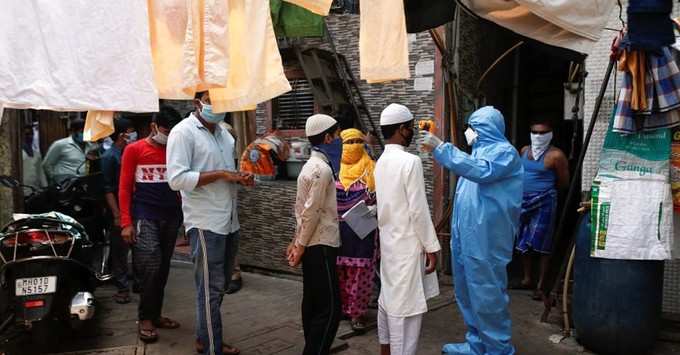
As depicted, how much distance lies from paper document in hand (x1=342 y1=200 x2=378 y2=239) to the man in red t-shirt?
5.02ft

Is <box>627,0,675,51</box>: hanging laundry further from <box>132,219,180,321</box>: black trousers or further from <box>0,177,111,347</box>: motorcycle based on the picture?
<box>0,177,111,347</box>: motorcycle

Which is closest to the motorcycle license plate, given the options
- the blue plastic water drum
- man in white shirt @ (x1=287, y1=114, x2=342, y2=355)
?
man in white shirt @ (x1=287, y1=114, x2=342, y2=355)

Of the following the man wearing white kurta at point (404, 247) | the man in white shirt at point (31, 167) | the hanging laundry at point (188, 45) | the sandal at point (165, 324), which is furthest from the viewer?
the man in white shirt at point (31, 167)

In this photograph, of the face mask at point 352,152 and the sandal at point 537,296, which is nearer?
the face mask at point 352,152

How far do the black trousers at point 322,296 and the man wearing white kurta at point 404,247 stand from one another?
0.36m

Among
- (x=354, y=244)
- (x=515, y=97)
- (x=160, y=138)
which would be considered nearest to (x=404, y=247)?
(x=354, y=244)

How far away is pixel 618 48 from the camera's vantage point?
355cm

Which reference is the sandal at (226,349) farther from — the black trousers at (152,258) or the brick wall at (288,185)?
the brick wall at (288,185)

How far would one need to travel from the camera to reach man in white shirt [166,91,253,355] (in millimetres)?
3582

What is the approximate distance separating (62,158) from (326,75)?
3.75m

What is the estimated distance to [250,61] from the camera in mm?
2807

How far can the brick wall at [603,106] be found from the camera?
13.9 ft

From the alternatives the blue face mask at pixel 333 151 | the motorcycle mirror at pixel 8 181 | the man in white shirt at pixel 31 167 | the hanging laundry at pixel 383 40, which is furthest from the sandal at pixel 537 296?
the man in white shirt at pixel 31 167

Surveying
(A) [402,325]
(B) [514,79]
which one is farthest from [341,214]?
(B) [514,79]
